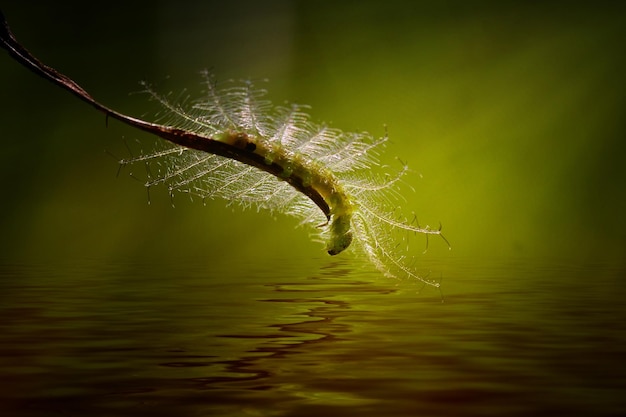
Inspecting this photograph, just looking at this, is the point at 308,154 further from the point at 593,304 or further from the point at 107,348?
the point at 593,304

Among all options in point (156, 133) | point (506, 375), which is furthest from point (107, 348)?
point (506, 375)

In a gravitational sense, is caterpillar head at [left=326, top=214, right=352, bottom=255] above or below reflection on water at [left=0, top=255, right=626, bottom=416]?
above

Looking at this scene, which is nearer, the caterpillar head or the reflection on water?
the reflection on water

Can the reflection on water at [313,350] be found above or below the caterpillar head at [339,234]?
below

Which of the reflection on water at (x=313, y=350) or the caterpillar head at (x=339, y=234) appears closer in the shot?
the reflection on water at (x=313, y=350)
